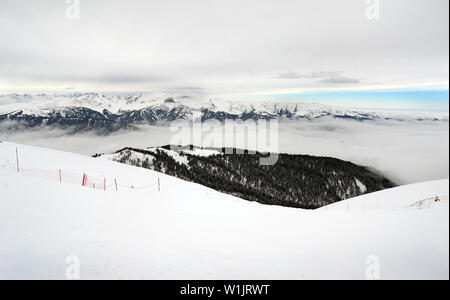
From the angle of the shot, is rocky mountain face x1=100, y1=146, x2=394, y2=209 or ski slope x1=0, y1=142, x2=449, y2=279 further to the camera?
rocky mountain face x1=100, y1=146, x2=394, y2=209

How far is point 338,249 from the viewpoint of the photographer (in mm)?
6141

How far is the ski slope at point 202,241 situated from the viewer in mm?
5207

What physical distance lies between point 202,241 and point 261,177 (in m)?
182

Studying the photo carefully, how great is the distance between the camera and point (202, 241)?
24.3 ft

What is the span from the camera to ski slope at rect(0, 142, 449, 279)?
17.1 feet

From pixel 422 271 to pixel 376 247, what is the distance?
1144 mm

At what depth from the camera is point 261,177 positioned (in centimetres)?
18625

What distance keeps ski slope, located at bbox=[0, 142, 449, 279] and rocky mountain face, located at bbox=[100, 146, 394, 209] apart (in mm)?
141358

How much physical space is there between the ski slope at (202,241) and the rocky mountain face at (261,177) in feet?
464

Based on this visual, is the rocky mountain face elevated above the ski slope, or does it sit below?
below

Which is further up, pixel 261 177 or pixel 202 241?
pixel 202 241

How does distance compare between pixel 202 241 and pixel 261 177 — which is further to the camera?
pixel 261 177

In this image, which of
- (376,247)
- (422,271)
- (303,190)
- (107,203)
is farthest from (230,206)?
(303,190)
